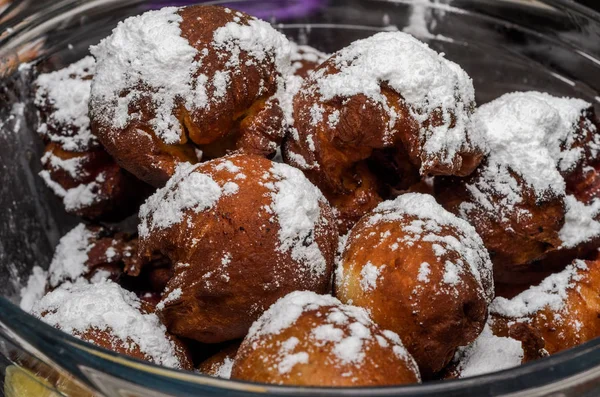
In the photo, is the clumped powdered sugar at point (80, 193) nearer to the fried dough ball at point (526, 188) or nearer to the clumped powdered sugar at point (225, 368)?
the clumped powdered sugar at point (225, 368)

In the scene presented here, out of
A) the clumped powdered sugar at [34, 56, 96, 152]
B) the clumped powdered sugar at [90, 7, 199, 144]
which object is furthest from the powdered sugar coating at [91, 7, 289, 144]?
the clumped powdered sugar at [34, 56, 96, 152]

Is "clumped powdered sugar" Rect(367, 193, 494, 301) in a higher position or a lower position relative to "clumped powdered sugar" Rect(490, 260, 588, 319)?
higher

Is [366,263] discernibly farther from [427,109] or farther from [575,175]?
[575,175]

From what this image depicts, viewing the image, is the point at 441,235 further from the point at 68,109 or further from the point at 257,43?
the point at 68,109

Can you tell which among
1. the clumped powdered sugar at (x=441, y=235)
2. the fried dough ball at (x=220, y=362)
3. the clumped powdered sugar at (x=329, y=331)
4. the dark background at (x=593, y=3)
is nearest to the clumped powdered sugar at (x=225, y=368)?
the fried dough ball at (x=220, y=362)

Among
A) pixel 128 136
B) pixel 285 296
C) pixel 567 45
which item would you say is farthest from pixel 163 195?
pixel 567 45

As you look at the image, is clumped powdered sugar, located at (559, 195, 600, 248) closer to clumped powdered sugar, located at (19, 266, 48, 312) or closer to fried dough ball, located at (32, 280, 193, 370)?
fried dough ball, located at (32, 280, 193, 370)
